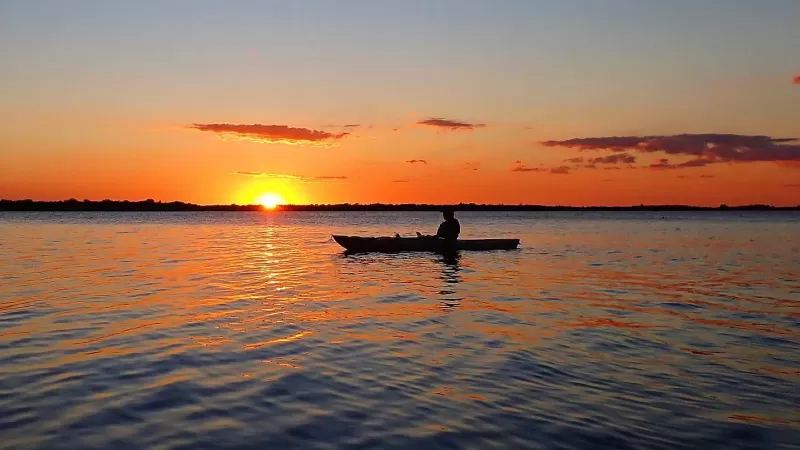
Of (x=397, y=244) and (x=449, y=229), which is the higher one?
(x=449, y=229)

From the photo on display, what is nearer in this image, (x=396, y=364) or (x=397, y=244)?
(x=396, y=364)

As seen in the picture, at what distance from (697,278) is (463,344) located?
1702cm

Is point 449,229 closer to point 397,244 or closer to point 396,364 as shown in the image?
point 397,244

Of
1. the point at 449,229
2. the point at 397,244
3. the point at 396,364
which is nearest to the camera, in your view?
the point at 396,364

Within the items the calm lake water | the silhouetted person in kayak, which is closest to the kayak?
the silhouetted person in kayak

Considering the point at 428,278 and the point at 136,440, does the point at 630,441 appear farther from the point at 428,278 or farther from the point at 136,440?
the point at 428,278

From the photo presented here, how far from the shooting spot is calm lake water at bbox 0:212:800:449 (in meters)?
7.53

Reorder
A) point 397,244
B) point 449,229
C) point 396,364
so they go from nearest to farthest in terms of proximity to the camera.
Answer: point 396,364 < point 449,229 < point 397,244

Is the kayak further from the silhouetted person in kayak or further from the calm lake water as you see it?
the calm lake water

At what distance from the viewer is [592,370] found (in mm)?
10375

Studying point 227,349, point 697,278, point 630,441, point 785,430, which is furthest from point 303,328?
point 697,278

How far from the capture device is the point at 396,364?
424 inches

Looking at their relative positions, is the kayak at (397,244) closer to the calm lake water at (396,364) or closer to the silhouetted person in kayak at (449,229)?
the silhouetted person in kayak at (449,229)

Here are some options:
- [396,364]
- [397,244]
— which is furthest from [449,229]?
[396,364]
